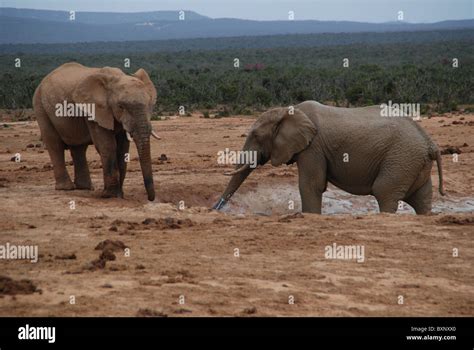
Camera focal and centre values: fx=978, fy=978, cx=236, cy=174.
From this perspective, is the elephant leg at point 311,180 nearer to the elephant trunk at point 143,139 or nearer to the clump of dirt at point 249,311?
the elephant trunk at point 143,139

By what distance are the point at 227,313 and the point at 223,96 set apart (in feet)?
77.5

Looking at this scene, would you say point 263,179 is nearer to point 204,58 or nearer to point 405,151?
point 405,151

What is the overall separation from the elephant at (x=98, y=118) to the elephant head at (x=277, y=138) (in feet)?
3.93

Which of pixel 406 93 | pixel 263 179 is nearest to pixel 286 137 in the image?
pixel 263 179

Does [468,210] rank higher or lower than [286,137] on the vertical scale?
lower

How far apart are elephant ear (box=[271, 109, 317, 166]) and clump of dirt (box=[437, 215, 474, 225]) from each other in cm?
211

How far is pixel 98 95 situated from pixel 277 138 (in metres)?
2.34

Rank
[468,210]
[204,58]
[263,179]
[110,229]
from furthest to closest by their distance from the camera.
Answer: [204,58], [263,179], [468,210], [110,229]

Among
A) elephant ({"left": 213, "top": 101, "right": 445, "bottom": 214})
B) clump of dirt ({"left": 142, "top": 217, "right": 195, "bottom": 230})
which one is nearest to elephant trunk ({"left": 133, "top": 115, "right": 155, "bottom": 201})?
elephant ({"left": 213, "top": 101, "right": 445, "bottom": 214})

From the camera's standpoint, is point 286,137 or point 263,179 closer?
point 286,137

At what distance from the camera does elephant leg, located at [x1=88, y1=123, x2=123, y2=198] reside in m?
12.4

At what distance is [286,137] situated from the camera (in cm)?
1209

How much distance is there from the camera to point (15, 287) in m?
7.54
